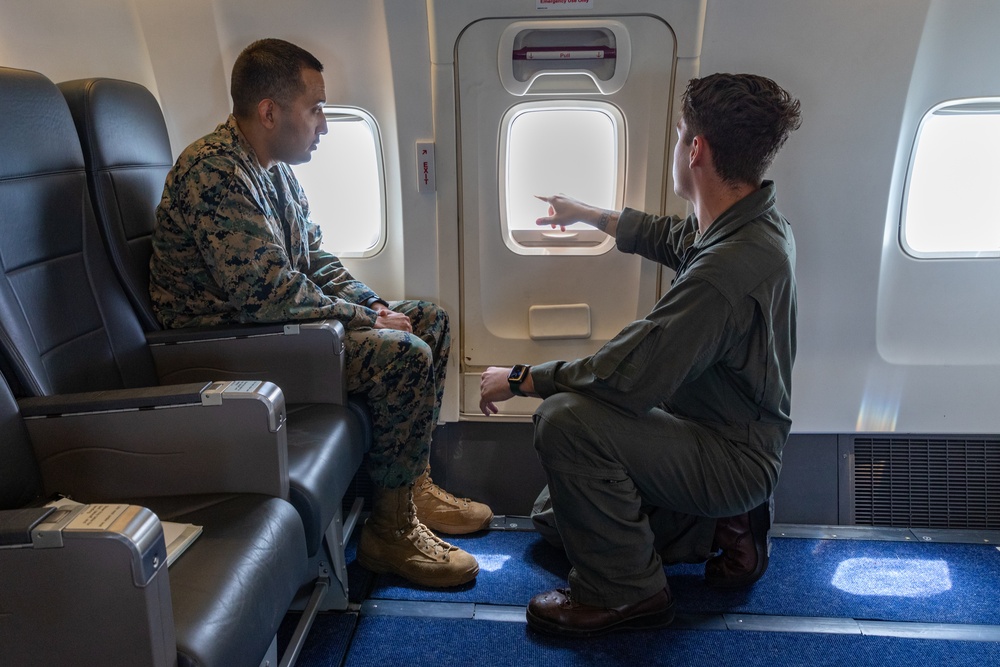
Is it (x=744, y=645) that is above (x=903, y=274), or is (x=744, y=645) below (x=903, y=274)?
below

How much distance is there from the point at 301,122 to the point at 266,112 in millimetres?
120

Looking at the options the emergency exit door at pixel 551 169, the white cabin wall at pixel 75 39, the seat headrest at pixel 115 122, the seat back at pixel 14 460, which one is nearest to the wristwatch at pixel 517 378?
the emergency exit door at pixel 551 169

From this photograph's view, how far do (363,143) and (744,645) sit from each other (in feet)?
8.19

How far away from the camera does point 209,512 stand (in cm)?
180

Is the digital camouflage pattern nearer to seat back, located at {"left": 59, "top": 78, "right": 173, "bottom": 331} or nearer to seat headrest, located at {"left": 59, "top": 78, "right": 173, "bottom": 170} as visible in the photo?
seat back, located at {"left": 59, "top": 78, "right": 173, "bottom": 331}

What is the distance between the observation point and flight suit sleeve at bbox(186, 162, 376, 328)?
235 centimetres

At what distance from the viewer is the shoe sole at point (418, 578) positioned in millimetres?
2615

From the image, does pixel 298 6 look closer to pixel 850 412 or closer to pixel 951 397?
pixel 850 412

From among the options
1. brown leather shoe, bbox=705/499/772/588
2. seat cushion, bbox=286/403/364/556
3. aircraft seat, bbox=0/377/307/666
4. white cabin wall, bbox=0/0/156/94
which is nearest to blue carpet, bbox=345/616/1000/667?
brown leather shoe, bbox=705/499/772/588

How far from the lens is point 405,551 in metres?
2.63

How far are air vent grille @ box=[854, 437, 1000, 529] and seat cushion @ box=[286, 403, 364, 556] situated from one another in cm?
220

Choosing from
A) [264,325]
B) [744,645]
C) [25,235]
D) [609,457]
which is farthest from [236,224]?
[744,645]

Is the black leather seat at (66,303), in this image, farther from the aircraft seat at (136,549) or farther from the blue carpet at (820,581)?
the blue carpet at (820,581)

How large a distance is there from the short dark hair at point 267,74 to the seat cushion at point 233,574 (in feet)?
4.55
